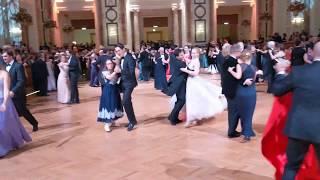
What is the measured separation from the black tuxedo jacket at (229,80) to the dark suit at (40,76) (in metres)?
A: 7.79

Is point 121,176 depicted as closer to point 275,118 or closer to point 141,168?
point 141,168

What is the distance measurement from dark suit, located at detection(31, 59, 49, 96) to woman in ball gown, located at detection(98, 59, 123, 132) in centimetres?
606

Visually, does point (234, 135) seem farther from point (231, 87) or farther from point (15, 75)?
point (15, 75)

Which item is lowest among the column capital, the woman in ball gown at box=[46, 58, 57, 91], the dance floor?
the dance floor

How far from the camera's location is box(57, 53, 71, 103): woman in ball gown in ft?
35.5

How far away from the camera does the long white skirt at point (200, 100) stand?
7191mm

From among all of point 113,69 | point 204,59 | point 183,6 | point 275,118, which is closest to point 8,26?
point 204,59

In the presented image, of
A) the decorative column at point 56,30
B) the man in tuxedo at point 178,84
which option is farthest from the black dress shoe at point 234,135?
the decorative column at point 56,30

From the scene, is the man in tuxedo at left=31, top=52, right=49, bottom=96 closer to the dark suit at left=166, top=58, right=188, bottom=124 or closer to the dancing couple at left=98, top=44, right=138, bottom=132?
the dancing couple at left=98, top=44, right=138, bottom=132

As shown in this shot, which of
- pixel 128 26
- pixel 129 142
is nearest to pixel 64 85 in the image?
pixel 129 142

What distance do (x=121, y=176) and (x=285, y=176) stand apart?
1.99 metres

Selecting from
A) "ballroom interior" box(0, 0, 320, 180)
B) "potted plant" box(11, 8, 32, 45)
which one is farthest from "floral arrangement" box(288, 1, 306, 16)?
"potted plant" box(11, 8, 32, 45)

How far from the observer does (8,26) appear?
18047 mm

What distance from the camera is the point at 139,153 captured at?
5.80 metres
